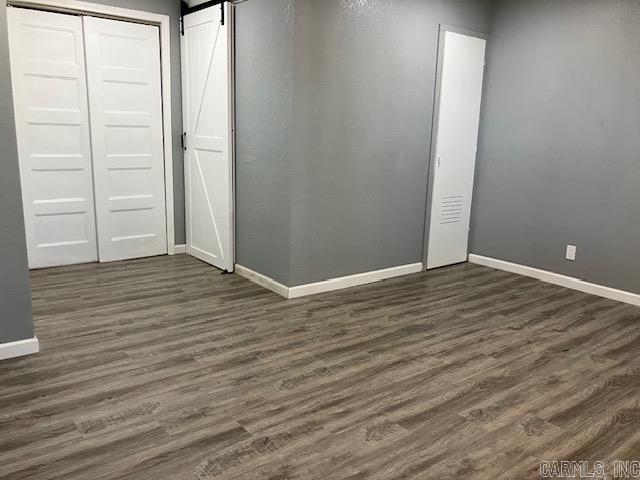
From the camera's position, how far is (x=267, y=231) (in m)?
4.06

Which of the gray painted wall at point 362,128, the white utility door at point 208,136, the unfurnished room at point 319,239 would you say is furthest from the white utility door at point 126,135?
the gray painted wall at point 362,128

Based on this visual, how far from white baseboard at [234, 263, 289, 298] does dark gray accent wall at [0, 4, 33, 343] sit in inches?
67.9

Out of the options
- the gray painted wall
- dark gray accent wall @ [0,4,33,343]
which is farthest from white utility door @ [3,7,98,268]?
the gray painted wall

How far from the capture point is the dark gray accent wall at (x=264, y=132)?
12.1 ft

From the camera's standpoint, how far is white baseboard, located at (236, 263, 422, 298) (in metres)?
3.93

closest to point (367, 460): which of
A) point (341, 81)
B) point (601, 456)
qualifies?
point (601, 456)

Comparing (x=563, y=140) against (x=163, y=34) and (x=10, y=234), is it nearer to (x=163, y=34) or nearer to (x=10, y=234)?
(x=163, y=34)

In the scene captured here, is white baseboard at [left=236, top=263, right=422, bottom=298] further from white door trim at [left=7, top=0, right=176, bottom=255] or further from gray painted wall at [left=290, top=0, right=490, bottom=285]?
white door trim at [left=7, top=0, right=176, bottom=255]

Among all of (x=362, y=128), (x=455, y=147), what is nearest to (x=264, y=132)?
(x=362, y=128)

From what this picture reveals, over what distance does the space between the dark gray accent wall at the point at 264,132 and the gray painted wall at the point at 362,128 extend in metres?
0.09

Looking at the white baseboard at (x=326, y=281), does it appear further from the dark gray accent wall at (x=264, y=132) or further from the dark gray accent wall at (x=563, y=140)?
the dark gray accent wall at (x=563, y=140)

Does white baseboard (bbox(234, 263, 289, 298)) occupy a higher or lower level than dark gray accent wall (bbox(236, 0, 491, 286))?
lower

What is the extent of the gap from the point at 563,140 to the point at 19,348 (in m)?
4.31

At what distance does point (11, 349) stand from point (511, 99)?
440 centimetres
